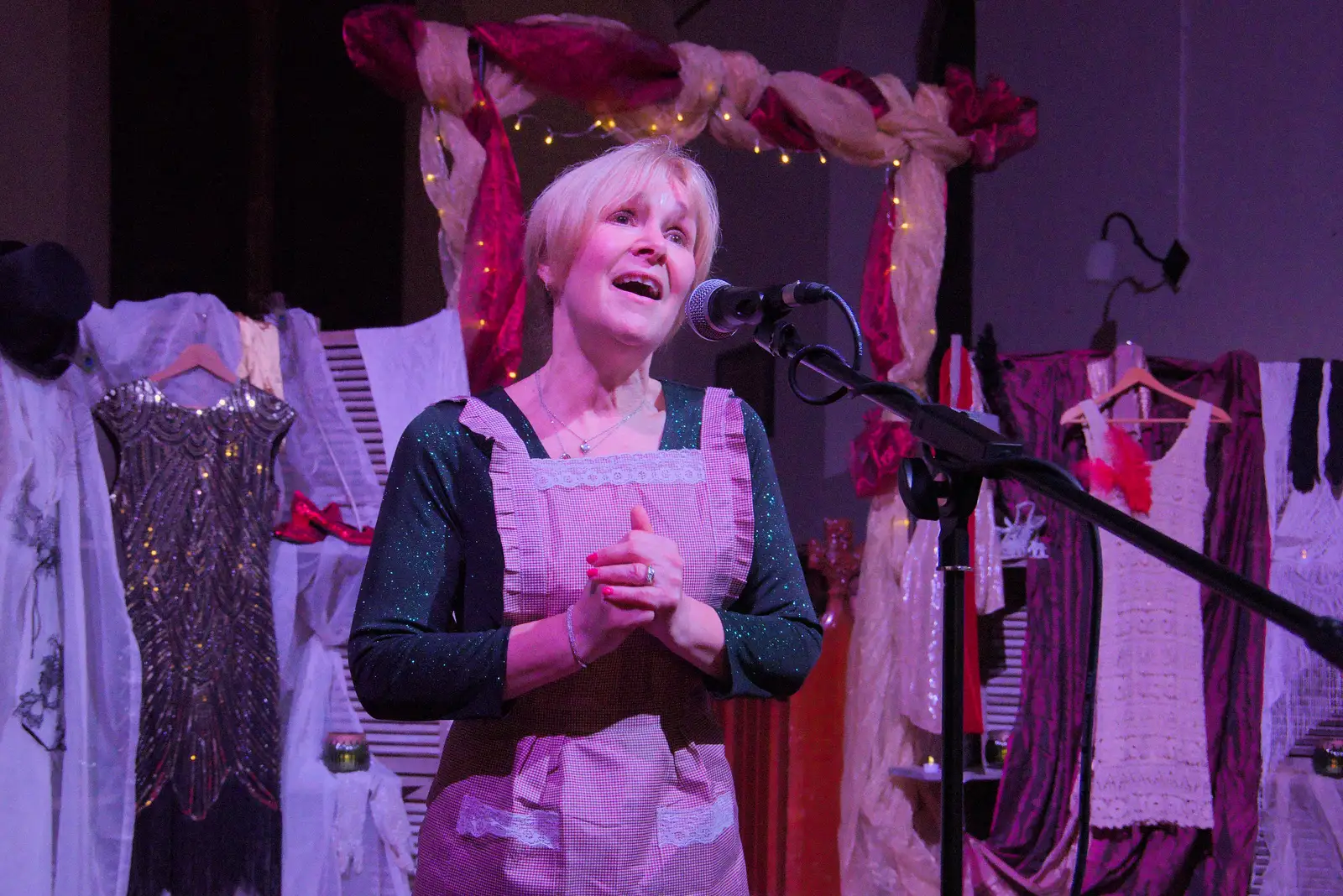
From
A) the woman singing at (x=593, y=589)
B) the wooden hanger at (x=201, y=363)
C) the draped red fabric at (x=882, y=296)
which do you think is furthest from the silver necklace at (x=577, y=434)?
the draped red fabric at (x=882, y=296)

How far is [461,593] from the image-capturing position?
1491 millimetres

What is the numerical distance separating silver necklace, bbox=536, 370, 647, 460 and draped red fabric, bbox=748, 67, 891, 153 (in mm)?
2837

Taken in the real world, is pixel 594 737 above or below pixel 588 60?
below

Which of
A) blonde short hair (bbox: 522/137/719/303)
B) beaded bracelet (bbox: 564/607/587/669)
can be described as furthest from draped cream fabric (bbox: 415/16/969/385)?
beaded bracelet (bbox: 564/607/587/669)

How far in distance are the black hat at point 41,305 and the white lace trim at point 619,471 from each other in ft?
6.89

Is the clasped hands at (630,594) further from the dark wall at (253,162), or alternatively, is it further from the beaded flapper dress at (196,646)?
the dark wall at (253,162)

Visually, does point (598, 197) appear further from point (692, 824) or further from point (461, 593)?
point (692, 824)

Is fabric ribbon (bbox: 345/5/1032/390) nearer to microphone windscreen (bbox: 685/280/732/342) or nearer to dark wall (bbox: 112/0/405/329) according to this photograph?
dark wall (bbox: 112/0/405/329)

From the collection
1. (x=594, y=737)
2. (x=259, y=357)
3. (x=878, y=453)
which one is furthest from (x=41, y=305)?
(x=878, y=453)

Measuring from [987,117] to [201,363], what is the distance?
8.89 feet

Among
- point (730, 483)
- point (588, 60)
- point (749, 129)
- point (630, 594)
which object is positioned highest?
point (588, 60)

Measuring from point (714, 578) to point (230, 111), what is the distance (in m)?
3.38

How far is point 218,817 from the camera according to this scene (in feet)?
10.6

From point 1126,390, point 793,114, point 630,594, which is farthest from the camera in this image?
point 793,114
